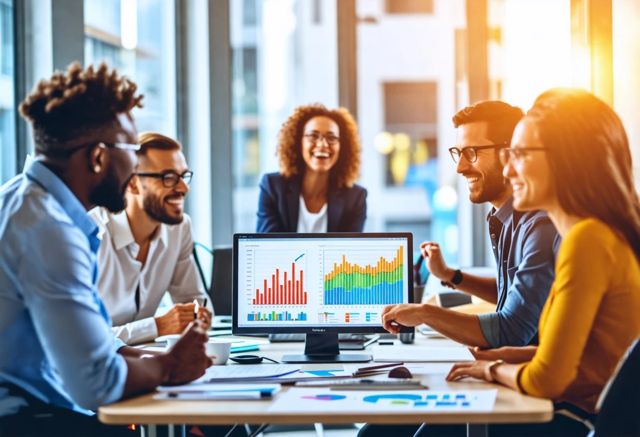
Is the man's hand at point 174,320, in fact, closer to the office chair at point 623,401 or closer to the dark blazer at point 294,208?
the dark blazer at point 294,208

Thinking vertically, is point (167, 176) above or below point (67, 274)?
above

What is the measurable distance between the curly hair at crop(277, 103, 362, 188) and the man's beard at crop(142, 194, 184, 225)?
4.30 feet

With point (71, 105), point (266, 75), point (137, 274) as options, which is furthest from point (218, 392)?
point (266, 75)

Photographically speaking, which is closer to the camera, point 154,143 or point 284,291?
point 284,291

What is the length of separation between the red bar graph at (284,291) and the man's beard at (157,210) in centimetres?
72

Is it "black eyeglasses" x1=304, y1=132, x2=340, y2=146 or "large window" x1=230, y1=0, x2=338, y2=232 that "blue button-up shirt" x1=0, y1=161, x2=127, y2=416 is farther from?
"large window" x1=230, y1=0, x2=338, y2=232

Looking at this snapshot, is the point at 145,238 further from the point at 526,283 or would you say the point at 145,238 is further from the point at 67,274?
the point at 526,283

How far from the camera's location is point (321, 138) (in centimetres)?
433

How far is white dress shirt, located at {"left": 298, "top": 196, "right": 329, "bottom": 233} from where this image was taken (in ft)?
14.0

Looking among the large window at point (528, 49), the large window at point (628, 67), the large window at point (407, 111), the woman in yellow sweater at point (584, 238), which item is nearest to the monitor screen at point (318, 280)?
the woman in yellow sweater at point (584, 238)

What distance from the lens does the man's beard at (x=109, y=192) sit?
82.4 inches

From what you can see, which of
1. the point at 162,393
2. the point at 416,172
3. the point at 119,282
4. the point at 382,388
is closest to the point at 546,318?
the point at 382,388

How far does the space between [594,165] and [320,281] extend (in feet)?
3.36

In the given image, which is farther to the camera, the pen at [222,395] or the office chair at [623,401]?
the pen at [222,395]
